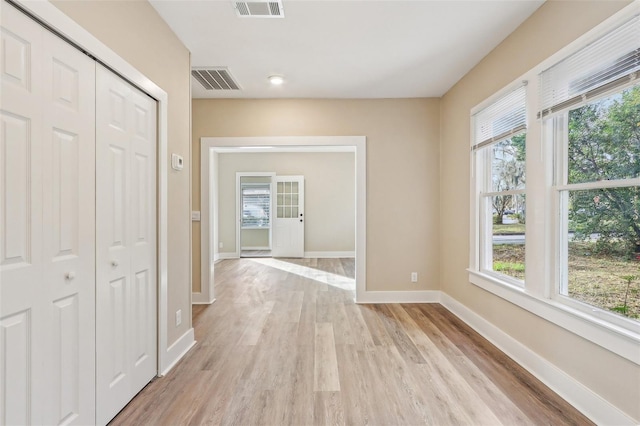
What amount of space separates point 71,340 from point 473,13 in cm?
319

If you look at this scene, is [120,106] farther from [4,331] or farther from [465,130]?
[465,130]

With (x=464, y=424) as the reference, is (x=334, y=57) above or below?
above

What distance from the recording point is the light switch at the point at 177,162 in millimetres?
2486

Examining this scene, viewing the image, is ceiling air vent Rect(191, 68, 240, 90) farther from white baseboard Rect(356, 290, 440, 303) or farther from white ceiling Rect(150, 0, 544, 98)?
white baseboard Rect(356, 290, 440, 303)

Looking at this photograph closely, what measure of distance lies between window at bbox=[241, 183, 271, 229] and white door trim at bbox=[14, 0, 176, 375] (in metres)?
5.68

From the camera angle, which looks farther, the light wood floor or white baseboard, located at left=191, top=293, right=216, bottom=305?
white baseboard, located at left=191, top=293, right=216, bottom=305

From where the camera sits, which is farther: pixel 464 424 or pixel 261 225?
pixel 261 225

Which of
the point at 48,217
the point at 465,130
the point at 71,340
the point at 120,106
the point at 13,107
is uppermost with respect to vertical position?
the point at 465,130

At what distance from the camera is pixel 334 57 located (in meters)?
2.94

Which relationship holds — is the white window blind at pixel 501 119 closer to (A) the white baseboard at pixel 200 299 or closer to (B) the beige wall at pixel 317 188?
(A) the white baseboard at pixel 200 299

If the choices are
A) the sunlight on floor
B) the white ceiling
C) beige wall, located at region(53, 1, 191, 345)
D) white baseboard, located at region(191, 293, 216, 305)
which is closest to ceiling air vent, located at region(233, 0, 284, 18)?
the white ceiling

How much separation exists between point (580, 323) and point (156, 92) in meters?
3.13

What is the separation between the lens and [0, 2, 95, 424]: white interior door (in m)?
1.21

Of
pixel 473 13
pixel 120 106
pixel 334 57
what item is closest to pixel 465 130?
pixel 473 13
